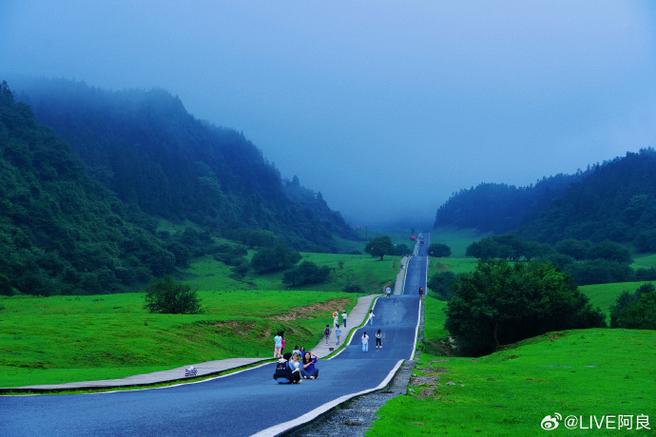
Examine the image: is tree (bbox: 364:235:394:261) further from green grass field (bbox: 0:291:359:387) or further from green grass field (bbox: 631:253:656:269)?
green grass field (bbox: 0:291:359:387)

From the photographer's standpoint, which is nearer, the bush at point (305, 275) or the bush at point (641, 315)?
the bush at point (641, 315)

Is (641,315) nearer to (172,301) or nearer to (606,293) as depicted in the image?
(606,293)

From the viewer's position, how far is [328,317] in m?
81.8

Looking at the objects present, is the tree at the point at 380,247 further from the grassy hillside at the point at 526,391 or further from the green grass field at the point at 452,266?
the grassy hillside at the point at 526,391

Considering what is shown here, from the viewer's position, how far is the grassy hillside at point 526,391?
15.8m

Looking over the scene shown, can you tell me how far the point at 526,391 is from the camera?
2395 centimetres

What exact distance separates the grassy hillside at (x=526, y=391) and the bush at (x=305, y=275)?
10897 cm

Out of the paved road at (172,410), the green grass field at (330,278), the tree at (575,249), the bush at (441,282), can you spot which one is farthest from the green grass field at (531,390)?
the tree at (575,249)

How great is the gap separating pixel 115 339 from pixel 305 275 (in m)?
113

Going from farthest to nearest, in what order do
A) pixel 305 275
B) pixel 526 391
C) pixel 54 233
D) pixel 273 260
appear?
pixel 273 260 → pixel 54 233 → pixel 305 275 → pixel 526 391

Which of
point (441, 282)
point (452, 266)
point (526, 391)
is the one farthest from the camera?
point (452, 266)

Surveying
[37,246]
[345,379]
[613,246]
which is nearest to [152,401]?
[345,379]

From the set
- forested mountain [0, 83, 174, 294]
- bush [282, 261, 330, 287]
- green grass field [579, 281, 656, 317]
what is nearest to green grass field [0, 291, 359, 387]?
green grass field [579, 281, 656, 317]

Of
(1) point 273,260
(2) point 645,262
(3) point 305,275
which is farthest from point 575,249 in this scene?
(1) point 273,260
